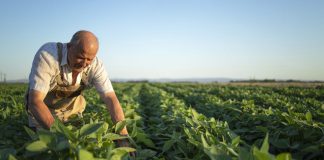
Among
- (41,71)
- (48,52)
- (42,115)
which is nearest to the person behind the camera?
(42,115)

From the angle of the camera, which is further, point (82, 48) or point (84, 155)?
point (82, 48)

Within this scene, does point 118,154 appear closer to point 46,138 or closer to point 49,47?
point 46,138

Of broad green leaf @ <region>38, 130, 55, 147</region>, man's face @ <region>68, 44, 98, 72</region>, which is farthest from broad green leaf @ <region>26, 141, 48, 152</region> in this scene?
man's face @ <region>68, 44, 98, 72</region>

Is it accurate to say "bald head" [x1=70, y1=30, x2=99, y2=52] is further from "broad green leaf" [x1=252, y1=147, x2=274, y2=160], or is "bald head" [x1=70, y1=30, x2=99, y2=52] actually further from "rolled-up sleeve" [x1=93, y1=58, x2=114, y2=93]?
"broad green leaf" [x1=252, y1=147, x2=274, y2=160]

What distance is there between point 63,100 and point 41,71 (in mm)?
1106

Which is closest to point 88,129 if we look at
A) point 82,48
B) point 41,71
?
point 82,48

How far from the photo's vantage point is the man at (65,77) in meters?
2.98

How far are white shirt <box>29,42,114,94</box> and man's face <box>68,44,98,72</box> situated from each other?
0.15m

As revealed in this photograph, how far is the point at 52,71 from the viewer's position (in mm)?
3332

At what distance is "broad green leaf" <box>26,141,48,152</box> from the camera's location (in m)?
1.71

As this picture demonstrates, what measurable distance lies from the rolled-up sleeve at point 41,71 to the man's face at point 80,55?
23cm

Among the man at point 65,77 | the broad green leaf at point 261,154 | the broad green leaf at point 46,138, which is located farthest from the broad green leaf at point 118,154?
the man at point 65,77

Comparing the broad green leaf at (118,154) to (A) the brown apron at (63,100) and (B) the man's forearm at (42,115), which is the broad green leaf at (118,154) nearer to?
(B) the man's forearm at (42,115)

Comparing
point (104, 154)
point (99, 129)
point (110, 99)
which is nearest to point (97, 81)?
point (110, 99)
